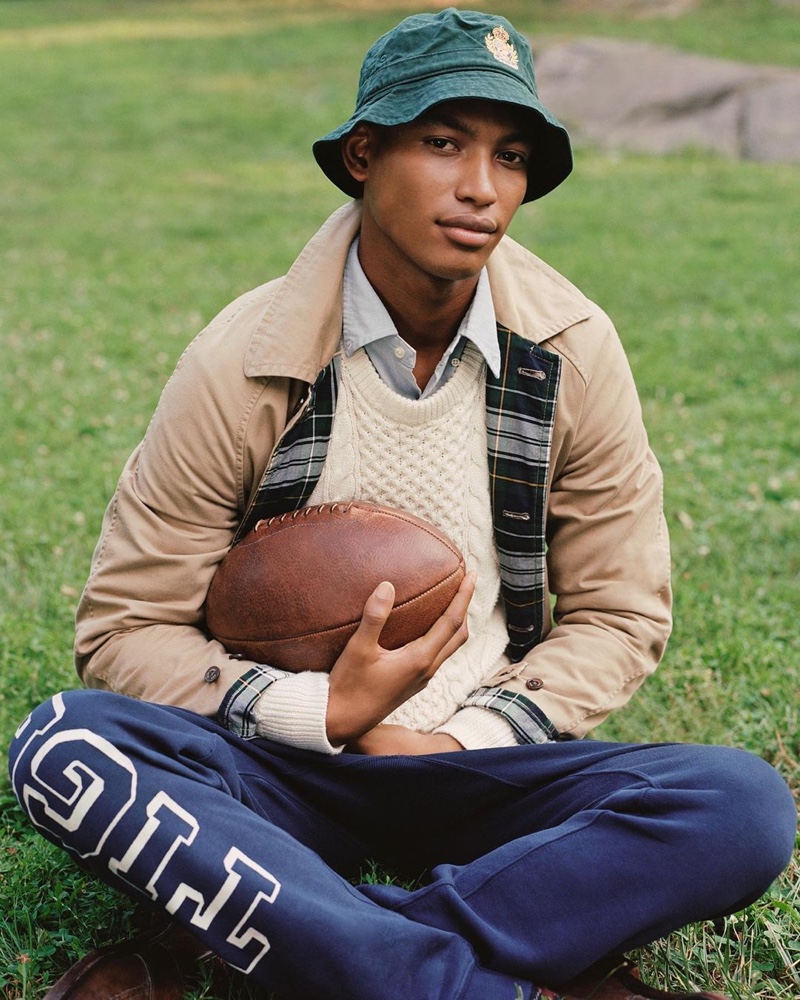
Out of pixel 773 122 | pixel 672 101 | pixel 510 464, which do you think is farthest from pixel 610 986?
pixel 672 101

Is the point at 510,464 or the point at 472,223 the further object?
the point at 510,464

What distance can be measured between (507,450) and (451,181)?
65 cm

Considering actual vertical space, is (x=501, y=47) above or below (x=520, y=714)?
above

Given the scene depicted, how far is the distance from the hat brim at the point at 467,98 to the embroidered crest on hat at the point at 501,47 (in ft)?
0.18

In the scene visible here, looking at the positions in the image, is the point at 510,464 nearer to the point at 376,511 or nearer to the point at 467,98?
the point at 376,511

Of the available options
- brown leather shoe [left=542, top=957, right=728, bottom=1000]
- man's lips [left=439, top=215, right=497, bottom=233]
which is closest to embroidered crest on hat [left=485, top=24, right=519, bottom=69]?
man's lips [left=439, top=215, right=497, bottom=233]

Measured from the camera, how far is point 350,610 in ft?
9.11

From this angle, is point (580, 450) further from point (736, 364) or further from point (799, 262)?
point (799, 262)

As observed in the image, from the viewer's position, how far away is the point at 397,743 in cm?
293

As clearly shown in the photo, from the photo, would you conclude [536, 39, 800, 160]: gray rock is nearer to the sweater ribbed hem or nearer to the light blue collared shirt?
the light blue collared shirt

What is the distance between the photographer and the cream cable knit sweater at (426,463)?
3.01 metres

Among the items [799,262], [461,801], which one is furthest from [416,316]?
[799,262]

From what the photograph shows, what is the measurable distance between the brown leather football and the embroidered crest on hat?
1037 millimetres

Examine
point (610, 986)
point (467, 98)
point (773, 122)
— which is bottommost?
point (610, 986)
